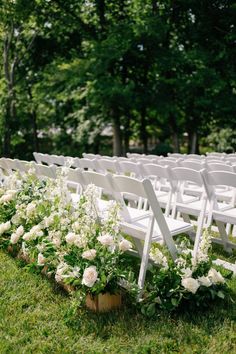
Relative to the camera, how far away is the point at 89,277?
2979 millimetres

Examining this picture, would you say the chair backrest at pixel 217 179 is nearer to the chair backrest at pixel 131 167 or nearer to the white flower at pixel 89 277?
the chair backrest at pixel 131 167

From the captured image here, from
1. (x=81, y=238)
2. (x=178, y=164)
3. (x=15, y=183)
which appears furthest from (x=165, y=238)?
(x=15, y=183)

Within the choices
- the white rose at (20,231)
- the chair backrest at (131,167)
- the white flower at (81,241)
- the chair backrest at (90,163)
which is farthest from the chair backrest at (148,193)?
the chair backrest at (90,163)

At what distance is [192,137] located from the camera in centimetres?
2098

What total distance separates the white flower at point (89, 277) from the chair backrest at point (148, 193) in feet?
2.17

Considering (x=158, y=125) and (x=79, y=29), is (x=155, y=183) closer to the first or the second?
(x=79, y=29)

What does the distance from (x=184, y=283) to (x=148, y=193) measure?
0.74m

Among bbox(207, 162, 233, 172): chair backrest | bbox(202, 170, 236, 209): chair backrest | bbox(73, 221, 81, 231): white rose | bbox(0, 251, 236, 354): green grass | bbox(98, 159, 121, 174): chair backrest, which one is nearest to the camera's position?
bbox(0, 251, 236, 354): green grass

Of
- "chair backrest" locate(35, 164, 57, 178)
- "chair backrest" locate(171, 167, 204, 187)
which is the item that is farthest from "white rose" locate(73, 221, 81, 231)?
"chair backrest" locate(35, 164, 57, 178)

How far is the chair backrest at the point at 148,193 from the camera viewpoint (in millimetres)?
3107

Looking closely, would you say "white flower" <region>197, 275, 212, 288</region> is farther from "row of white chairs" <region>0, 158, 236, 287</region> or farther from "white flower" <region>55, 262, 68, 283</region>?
"white flower" <region>55, 262, 68, 283</region>

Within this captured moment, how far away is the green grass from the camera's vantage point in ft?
8.95

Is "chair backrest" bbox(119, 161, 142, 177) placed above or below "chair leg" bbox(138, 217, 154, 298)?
above

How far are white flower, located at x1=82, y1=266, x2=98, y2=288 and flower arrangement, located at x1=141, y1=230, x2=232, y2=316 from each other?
0.46 m
